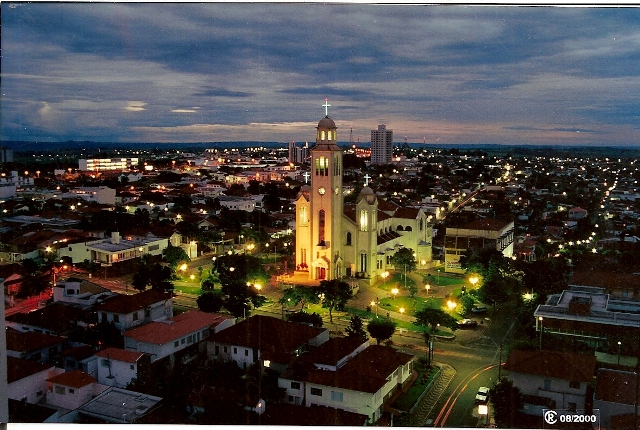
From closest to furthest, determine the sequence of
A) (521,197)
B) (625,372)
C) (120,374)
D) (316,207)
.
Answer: (625,372)
(120,374)
(316,207)
(521,197)

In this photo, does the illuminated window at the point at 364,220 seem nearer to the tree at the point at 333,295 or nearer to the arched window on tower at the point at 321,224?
the arched window on tower at the point at 321,224

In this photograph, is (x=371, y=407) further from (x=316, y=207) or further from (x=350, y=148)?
(x=350, y=148)

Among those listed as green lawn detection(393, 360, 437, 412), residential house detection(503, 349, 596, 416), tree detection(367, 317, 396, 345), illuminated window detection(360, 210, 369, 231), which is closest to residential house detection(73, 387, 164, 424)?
green lawn detection(393, 360, 437, 412)

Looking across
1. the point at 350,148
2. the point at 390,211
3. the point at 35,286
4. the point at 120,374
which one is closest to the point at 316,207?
the point at 350,148

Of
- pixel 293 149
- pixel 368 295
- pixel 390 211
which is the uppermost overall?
pixel 293 149

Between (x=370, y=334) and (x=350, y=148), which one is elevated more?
(x=350, y=148)

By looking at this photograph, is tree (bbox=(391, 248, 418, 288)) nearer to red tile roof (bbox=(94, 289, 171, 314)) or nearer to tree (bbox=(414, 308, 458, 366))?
tree (bbox=(414, 308, 458, 366))

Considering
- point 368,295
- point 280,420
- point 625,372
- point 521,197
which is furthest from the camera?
point 521,197
